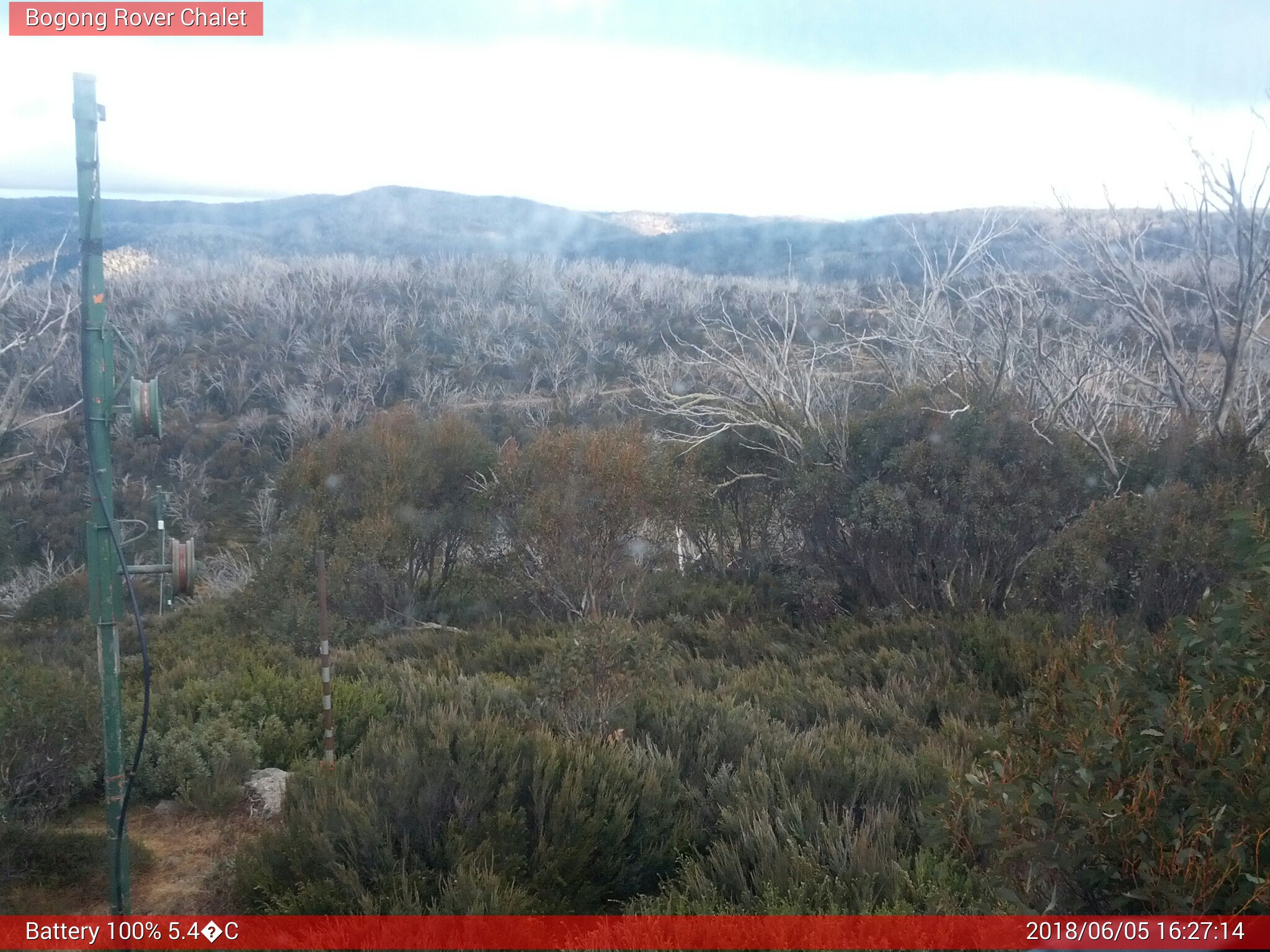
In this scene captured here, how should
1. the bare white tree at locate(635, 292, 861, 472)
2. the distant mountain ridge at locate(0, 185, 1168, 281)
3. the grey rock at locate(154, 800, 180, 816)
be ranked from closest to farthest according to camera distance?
1. the grey rock at locate(154, 800, 180, 816)
2. the bare white tree at locate(635, 292, 861, 472)
3. the distant mountain ridge at locate(0, 185, 1168, 281)

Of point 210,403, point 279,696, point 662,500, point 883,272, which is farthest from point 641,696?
point 883,272

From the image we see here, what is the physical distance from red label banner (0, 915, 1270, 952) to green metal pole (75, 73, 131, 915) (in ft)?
1.86

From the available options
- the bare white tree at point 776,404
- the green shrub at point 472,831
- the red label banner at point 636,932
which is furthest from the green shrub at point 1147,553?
the red label banner at point 636,932

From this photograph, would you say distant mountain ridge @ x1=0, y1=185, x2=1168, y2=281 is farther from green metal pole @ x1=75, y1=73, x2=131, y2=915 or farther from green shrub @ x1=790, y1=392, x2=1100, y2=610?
green metal pole @ x1=75, y1=73, x2=131, y2=915

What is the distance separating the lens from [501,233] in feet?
242

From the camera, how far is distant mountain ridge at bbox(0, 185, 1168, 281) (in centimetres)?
5241

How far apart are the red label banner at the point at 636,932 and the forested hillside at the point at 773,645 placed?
0.35 feet

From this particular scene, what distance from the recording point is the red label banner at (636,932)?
229 cm

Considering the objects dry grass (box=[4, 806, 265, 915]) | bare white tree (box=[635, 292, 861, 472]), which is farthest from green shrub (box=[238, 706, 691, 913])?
bare white tree (box=[635, 292, 861, 472])

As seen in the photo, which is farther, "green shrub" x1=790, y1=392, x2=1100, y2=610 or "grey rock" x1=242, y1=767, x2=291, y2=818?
"green shrub" x1=790, y1=392, x2=1100, y2=610

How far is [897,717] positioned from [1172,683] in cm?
311

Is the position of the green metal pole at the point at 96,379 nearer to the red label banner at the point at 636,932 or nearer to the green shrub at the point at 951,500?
the red label banner at the point at 636,932

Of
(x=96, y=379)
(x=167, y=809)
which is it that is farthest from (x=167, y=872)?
(x=96, y=379)

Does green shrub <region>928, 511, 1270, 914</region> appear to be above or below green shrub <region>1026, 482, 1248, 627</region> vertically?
above
